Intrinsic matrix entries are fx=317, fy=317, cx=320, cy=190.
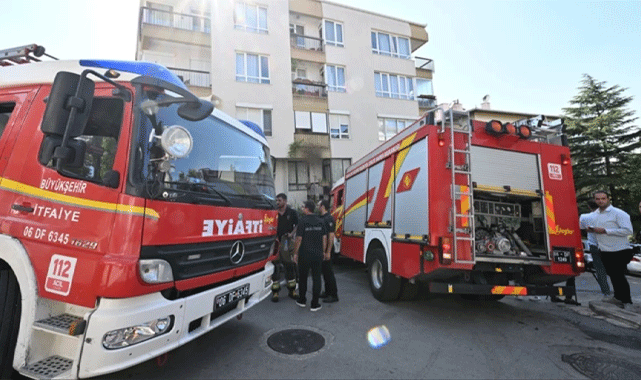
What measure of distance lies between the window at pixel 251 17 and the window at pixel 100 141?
17.2m

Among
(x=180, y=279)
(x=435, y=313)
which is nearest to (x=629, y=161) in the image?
(x=435, y=313)

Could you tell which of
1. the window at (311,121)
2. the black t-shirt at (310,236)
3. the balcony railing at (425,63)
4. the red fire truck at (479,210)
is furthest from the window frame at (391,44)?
the black t-shirt at (310,236)

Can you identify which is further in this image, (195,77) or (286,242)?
(195,77)

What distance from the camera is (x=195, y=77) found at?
1638 centimetres

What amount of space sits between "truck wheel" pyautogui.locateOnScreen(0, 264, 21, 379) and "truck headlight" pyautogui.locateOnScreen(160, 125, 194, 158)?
5.48 feet

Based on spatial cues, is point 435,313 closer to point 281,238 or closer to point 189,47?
point 281,238

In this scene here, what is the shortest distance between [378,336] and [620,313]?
12.4 ft

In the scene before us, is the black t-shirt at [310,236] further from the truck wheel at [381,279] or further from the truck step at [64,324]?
the truck step at [64,324]

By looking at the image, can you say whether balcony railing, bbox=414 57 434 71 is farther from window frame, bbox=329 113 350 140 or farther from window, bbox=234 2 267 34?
window, bbox=234 2 267 34

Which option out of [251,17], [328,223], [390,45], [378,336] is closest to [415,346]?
[378,336]

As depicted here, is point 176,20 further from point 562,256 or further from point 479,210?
point 562,256

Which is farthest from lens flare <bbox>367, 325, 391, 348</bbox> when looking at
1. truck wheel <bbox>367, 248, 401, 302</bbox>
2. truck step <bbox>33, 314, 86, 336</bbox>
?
truck step <bbox>33, 314, 86, 336</bbox>

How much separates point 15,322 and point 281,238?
398cm

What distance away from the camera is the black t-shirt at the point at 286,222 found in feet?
20.0
